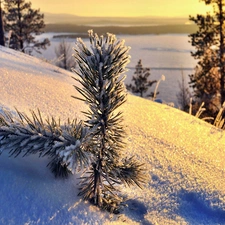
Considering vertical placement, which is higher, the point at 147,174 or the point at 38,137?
the point at 38,137

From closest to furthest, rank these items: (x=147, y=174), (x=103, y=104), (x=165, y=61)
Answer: (x=103, y=104) < (x=147, y=174) < (x=165, y=61)

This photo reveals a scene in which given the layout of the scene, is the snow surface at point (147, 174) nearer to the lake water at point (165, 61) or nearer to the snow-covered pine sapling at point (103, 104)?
the snow-covered pine sapling at point (103, 104)

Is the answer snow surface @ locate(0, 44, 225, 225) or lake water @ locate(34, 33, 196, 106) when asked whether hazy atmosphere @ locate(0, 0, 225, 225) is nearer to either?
snow surface @ locate(0, 44, 225, 225)

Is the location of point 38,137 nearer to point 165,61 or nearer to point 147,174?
point 147,174

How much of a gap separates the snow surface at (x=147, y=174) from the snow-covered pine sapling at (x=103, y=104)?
0.33ft

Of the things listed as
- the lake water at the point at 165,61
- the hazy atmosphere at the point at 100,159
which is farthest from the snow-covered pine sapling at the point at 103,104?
the lake water at the point at 165,61

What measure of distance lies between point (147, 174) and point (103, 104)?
53cm

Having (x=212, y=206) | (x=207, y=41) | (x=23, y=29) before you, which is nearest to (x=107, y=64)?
(x=212, y=206)

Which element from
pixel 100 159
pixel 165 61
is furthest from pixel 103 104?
pixel 165 61

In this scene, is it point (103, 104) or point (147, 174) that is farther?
point (147, 174)

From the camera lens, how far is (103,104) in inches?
60.7

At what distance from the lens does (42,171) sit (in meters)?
1.71

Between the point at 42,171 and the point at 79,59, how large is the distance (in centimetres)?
63

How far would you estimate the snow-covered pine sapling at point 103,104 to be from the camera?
149cm
